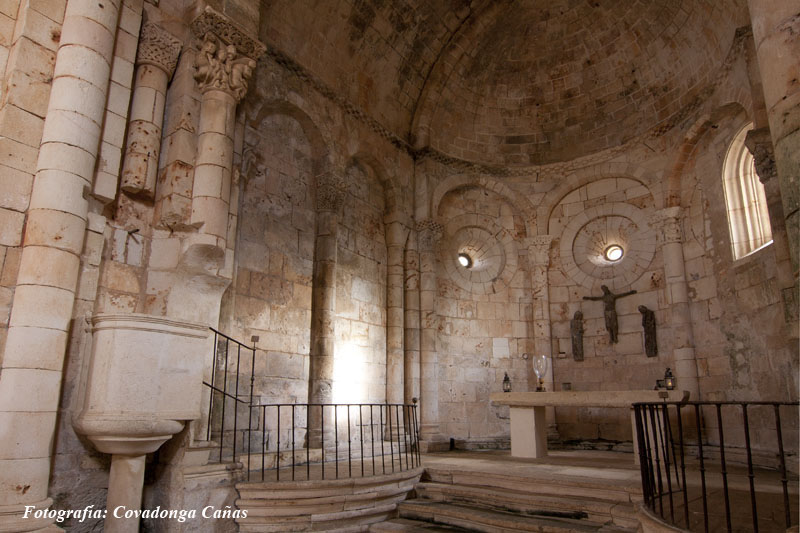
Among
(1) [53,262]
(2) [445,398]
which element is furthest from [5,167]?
(2) [445,398]

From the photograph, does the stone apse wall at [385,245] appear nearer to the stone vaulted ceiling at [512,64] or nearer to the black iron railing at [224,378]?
the stone vaulted ceiling at [512,64]

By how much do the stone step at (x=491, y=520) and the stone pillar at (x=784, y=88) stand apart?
322 cm

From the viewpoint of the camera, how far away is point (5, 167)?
4.98m

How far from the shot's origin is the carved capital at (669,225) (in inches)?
398

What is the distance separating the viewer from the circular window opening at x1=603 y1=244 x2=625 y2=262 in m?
11.1

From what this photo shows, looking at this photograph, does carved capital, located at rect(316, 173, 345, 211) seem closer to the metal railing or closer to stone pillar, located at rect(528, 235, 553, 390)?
the metal railing

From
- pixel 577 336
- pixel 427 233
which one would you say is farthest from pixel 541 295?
pixel 427 233

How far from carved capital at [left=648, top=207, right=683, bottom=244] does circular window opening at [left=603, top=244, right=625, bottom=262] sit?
926mm

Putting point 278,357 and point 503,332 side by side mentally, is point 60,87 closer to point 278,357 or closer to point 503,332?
point 278,357

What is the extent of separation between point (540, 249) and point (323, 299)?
17.1 ft

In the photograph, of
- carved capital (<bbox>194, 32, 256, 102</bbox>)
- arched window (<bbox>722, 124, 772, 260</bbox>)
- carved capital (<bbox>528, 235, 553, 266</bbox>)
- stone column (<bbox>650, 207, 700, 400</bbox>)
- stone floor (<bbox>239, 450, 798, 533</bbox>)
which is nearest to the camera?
stone floor (<bbox>239, 450, 798, 533</bbox>)

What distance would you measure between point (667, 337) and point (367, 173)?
6.41 m

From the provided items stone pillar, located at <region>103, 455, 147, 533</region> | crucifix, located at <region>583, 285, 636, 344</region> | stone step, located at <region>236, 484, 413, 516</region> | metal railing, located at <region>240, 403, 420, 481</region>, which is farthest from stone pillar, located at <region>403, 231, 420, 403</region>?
stone pillar, located at <region>103, 455, 147, 533</region>

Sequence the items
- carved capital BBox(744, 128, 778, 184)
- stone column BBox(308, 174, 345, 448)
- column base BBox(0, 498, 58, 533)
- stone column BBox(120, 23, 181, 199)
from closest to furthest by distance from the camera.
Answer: column base BBox(0, 498, 58, 533)
stone column BBox(120, 23, 181, 199)
carved capital BBox(744, 128, 778, 184)
stone column BBox(308, 174, 345, 448)
